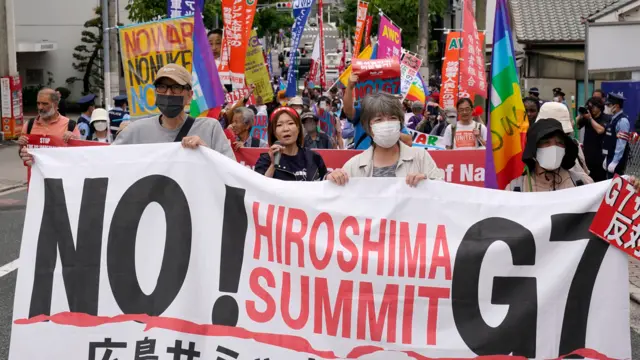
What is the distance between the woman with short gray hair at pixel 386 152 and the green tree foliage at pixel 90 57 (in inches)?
1441

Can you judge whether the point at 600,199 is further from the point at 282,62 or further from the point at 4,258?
the point at 282,62

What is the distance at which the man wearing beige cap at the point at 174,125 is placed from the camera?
5562mm

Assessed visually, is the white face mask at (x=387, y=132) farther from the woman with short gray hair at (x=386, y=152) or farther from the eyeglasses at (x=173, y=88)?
the eyeglasses at (x=173, y=88)

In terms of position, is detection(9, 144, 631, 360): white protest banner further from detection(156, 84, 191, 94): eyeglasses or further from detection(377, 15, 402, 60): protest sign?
detection(377, 15, 402, 60): protest sign

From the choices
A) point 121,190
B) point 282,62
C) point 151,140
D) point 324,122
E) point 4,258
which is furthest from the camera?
point 282,62

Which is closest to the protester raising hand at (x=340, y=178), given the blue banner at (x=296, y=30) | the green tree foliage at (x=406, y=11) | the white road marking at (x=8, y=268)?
the white road marking at (x=8, y=268)

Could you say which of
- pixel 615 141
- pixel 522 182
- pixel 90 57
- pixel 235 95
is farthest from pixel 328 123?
pixel 90 57

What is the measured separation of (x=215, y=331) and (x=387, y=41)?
43.5 feet

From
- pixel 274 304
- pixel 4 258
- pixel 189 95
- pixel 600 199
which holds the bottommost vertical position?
pixel 4 258

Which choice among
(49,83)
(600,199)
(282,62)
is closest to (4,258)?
(600,199)

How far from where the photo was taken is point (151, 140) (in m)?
5.62

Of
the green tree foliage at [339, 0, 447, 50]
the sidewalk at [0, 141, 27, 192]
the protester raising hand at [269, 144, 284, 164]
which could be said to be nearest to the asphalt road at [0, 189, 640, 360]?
the sidewalk at [0, 141, 27, 192]

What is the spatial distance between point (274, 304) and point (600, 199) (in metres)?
1.60

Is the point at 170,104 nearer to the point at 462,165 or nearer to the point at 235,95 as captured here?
the point at 462,165
